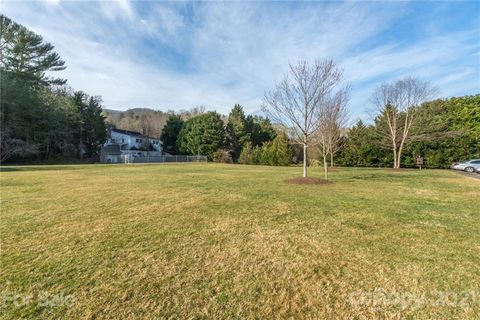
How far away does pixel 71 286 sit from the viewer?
2.40m

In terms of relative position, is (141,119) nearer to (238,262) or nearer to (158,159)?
(158,159)

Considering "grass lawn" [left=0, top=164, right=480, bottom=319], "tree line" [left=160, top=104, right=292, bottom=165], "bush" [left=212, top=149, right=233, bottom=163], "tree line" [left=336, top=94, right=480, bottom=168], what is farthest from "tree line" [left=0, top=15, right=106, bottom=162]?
"tree line" [left=336, top=94, right=480, bottom=168]

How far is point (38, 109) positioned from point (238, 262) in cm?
3636

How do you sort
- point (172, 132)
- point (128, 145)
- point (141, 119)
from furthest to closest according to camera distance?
point (141, 119) < point (128, 145) < point (172, 132)

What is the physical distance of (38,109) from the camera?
28.3m

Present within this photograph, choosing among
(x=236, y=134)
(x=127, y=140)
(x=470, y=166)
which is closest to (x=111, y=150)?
(x=127, y=140)

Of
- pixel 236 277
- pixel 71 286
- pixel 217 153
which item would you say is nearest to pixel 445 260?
pixel 236 277

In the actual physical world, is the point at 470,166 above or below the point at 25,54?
below

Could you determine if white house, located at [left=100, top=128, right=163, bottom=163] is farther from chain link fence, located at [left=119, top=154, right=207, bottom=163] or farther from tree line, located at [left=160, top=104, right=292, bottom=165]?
tree line, located at [left=160, top=104, right=292, bottom=165]

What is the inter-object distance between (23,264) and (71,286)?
1.02m

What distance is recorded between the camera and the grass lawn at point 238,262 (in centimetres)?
213

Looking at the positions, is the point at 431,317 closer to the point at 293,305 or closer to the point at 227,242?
the point at 293,305

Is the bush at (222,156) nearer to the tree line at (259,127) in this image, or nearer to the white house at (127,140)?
the tree line at (259,127)

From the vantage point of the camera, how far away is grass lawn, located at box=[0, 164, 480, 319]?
2129mm
